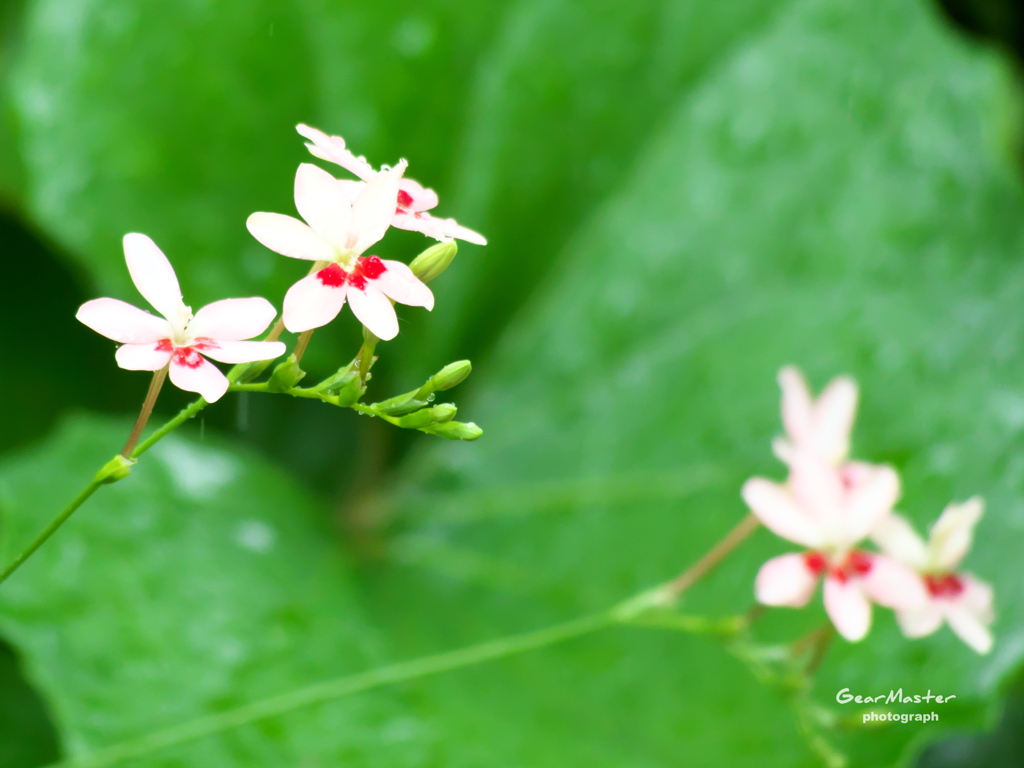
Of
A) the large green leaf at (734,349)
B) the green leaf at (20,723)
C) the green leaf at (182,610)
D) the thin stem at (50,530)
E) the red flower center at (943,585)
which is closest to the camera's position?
the thin stem at (50,530)

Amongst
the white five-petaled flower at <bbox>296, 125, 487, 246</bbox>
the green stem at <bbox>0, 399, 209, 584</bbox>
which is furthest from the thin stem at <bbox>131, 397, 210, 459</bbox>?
the white five-petaled flower at <bbox>296, 125, 487, 246</bbox>

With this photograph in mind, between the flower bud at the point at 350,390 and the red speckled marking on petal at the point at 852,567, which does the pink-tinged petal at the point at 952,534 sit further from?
the flower bud at the point at 350,390

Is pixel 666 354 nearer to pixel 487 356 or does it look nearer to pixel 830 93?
pixel 487 356

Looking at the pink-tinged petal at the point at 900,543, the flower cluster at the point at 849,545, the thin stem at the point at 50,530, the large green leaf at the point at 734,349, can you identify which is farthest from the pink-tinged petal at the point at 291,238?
the large green leaf at the point at 734,349

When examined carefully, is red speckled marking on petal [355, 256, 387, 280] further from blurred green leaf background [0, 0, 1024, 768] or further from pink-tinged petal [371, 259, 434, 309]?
blurred green leaf background [0, 0, 1024, 768]

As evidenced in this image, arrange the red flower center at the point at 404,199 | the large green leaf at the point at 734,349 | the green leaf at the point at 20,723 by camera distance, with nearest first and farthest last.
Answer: the red flower center at the point at 404,199
the green leaf at the point at 20,723
the large green leaf at the point at 734,349

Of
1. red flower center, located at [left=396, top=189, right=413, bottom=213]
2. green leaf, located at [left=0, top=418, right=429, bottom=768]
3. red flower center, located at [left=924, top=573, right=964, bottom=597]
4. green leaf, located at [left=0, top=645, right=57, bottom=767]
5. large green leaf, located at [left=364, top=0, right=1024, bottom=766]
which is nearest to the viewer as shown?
red flower center, located at [left=396, top=189, right=413, bottom=213]
